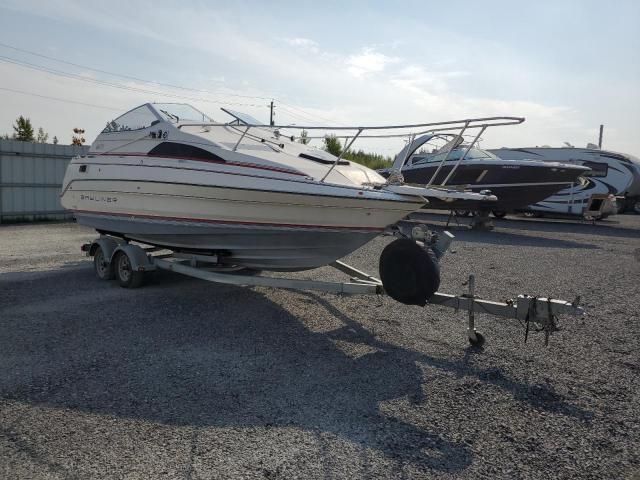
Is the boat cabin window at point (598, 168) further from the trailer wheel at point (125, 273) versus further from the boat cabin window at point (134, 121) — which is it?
the trailer wheel at point (125, 273)

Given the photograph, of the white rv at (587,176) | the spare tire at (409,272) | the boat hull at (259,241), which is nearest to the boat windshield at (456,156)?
the white rv at (587,176)

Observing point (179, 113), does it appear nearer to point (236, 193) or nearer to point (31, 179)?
point (236, 193)

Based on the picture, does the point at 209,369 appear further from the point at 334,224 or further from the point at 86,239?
the point at 86,239

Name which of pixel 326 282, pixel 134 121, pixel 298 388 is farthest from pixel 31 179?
pixel 298 388

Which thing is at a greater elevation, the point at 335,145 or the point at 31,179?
the point at 335,145

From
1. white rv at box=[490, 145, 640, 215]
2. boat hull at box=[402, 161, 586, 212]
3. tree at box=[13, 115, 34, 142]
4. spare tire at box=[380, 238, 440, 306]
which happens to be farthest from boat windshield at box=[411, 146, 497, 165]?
tree at box=[13, 115, 34, 142]

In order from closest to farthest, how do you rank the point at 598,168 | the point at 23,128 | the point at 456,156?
1. the point at 456,156
2. the point at 598,168
3. the point at 23,128

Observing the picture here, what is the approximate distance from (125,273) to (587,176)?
16.5 meters

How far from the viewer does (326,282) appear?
5.33 metres

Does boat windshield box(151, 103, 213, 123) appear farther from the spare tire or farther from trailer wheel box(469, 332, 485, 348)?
trailer wheel box(469, 332, 485, 348)

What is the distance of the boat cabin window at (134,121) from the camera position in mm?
7242

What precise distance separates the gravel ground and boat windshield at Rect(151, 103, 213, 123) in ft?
7.60

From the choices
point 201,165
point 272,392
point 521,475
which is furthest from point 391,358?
point 201,165

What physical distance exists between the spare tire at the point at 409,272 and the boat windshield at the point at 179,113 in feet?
12.7
